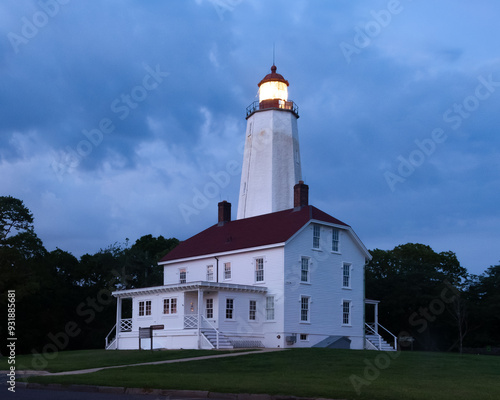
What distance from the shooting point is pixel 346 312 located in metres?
37.3

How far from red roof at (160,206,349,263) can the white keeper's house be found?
99mm

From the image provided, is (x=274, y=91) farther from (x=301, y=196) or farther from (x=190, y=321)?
(x=190, y=321)

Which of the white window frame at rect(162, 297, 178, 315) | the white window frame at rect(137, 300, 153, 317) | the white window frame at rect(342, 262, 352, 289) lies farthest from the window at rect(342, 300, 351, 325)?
the white window frame at rect(137, 300, 153, 317)

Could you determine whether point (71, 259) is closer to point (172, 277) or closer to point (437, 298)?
point (172, 277)

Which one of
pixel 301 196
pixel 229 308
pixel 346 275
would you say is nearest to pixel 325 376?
pixel 229 308

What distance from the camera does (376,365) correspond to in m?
21.7

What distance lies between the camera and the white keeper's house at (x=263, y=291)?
33.6m

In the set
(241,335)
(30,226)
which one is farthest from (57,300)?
(241,335)

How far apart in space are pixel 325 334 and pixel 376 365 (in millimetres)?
13956

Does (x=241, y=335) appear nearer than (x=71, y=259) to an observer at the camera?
Yes

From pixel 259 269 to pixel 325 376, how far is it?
17672 mm

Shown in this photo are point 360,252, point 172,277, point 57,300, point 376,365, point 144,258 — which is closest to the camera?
point 376,365

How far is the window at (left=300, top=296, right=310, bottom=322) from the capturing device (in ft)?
114

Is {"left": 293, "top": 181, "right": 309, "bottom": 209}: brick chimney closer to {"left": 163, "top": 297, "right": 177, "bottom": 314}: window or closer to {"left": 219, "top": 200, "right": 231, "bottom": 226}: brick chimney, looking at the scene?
{"left": 219, "top": 200, "right": 231, "bottom": 226}: brick chimney
